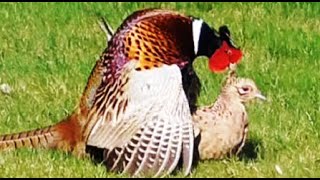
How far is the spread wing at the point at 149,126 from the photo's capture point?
563 cm

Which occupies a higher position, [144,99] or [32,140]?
[144,99]

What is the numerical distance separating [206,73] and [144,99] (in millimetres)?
1685

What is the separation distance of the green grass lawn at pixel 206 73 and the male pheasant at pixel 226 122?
71mm

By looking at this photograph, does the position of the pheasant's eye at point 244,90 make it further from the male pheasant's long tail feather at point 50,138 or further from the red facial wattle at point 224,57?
the male pheasant's long tail feather at point 50,138

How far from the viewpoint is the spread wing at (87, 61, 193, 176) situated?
18.5 feet

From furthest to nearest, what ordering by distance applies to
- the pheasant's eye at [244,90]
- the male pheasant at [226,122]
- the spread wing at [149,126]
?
the pheasant's eye at [244,90] < the male pheasant at [226,122] < the spread wing at [149,126]

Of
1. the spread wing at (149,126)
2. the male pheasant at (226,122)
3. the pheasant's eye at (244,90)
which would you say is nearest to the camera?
the spread wing at (149,126)

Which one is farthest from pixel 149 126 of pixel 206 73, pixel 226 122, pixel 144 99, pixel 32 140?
pixel 206 73

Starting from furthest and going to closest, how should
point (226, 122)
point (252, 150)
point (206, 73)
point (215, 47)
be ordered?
point (206, 73)
point (252, 150)
point (215, 47)
point (226, 122)

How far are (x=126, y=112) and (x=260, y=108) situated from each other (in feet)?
4.01

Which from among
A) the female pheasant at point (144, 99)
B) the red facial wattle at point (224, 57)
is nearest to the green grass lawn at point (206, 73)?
the female pheasant at point (144, 99)

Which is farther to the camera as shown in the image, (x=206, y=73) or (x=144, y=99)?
(x=206, y=73)

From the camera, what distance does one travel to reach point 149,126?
5.65 m

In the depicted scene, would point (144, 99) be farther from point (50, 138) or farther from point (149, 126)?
point (50, 138)
